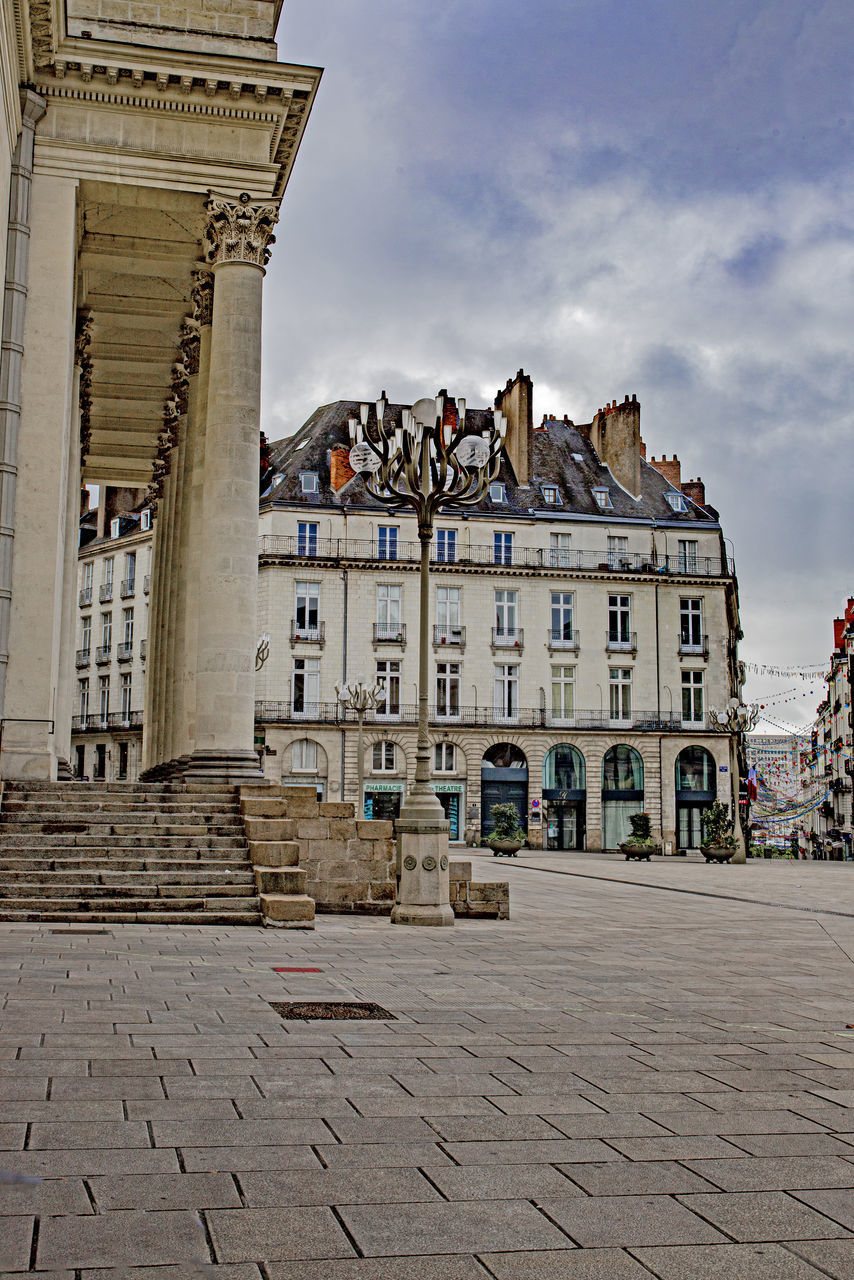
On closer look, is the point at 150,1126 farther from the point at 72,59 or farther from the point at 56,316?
the point at 72,59

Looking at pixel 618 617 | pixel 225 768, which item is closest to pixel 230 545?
pixel 225 768

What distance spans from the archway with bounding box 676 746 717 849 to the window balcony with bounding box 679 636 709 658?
489 cm

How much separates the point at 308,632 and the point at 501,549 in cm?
1106

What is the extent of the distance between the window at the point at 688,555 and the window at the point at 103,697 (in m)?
32.0

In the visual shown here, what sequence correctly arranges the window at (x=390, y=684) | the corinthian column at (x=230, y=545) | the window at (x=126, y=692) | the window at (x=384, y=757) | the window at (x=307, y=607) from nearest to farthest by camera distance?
the corinthian column at (x=230, y=545) → the window at (x=384, y=757) → the window at (x=307, y=607) → the window at (x=390, y=684) → the window at (x=126, y=692)

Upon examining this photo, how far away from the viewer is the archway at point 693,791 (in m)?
63.3

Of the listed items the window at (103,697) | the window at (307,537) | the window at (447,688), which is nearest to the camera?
the window at (307,537)

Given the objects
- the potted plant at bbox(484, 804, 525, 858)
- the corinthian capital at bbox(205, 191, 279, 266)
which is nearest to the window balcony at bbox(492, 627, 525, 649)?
the potted plant at bbox(484, 804, 525, 858)

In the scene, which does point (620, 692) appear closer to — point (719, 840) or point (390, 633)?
point (390, 633)

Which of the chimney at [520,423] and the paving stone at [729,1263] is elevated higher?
the chimney at [520,423]

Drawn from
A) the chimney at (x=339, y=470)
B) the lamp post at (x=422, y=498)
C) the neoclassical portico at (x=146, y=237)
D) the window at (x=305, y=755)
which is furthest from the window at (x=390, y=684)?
the lamp post at (x=422, y=498)

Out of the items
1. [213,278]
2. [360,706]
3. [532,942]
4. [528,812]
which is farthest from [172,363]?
[528,812]

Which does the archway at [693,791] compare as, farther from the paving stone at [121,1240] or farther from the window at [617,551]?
the paving stone at [121,1240]

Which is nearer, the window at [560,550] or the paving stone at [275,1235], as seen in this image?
the paving stone at [275,1235]
